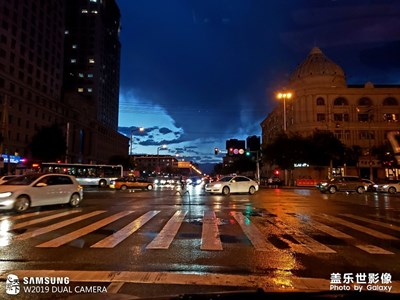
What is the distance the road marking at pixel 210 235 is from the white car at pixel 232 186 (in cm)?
1439

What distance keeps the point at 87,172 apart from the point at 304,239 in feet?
150

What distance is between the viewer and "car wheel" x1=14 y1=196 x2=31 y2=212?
14898mm

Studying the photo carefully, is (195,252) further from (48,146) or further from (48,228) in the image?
(48,146)

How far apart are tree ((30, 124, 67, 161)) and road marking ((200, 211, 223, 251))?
177ft

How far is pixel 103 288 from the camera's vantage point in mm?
5391

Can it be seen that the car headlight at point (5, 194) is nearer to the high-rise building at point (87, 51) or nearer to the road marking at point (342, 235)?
the road marking at point (342, 235)

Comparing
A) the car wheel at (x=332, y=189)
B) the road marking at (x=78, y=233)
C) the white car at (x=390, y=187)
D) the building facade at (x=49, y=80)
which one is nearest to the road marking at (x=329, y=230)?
the road marking at (x=78, y=233)

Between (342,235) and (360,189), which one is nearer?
(342,235)

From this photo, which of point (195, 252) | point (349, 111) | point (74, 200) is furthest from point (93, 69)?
point (195, 252)

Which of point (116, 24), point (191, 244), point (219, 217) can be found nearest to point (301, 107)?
point (219, 217)

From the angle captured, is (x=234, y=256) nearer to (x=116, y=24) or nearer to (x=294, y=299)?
(x=294, y=299)

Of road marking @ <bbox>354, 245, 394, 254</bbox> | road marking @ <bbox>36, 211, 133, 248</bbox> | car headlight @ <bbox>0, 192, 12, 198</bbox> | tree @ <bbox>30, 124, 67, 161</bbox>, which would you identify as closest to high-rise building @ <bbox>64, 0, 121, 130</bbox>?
tree @ <bbox>30, 124, 67, 161</bbox>

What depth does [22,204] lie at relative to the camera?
15180 millimetres

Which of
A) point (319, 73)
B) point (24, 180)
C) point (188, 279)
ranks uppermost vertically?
point (319, 73)
